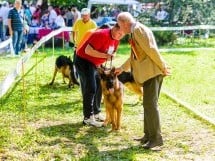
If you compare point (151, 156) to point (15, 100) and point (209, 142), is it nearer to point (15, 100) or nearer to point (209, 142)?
point (209, 142)

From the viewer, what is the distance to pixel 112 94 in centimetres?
765

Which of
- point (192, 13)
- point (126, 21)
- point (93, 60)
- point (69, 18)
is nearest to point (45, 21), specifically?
point (69, 18)

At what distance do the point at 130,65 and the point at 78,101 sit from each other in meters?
3.29

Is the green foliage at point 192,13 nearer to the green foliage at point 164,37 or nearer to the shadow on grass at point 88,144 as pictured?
the green foliage at point 164,37

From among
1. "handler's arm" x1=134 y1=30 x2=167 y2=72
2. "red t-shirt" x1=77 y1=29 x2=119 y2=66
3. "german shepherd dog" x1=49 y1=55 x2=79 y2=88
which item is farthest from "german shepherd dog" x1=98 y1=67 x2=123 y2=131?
"german shepherd dog" x1=49 y1=55 x2=79 y2=88

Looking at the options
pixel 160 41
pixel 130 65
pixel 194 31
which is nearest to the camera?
pixel 130 65

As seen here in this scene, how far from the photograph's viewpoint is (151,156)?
6.51 metres

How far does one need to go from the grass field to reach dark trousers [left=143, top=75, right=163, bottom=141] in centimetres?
25

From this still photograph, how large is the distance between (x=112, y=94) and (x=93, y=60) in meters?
0.58

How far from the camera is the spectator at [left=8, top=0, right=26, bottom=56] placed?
17125 millimetres

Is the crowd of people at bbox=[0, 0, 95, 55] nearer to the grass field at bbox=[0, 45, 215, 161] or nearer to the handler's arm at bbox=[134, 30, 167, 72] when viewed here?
the grass field at bbox=[0, 45, 215, 161]

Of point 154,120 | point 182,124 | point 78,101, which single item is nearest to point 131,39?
point 154,120

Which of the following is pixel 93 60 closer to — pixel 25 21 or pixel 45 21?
pixel 25 21

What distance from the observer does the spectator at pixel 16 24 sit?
17.1 meters
